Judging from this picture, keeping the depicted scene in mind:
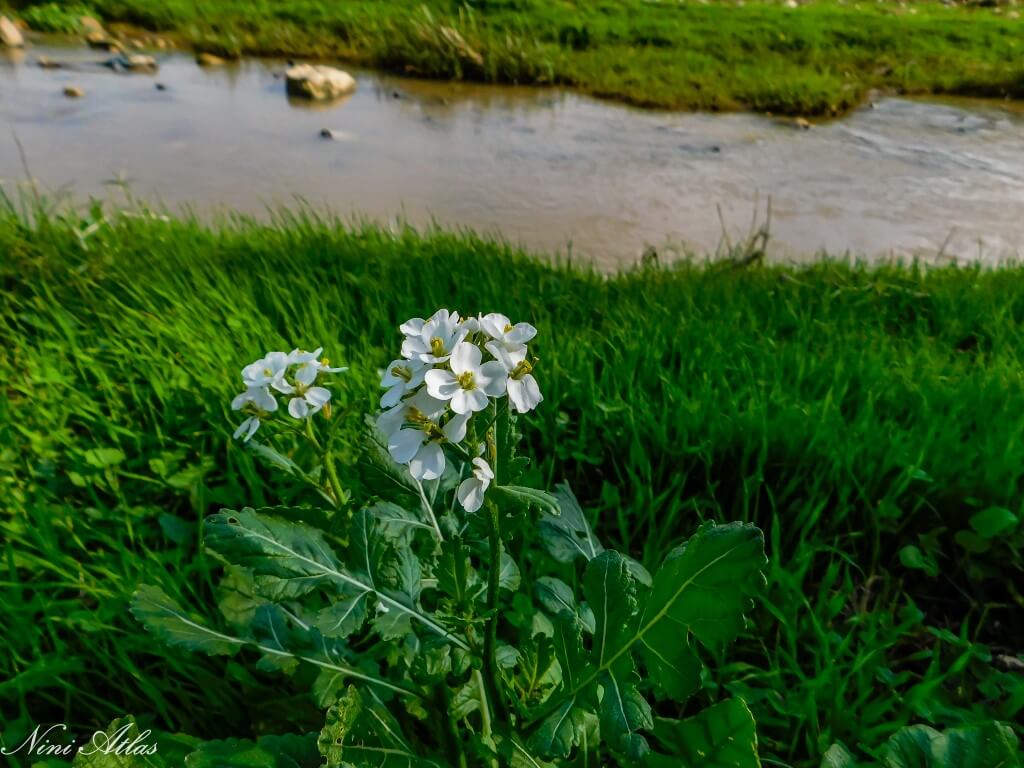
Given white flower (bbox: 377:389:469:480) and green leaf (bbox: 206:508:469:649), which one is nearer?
white flower (bbox: 377:389:469:480)

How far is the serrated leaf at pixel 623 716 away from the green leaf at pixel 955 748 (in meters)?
0.37

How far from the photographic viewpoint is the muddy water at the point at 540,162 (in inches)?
152

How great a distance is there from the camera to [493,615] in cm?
97

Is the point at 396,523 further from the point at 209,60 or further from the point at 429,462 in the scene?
the point at 209,60

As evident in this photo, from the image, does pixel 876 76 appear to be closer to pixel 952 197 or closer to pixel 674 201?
pixel 952 197

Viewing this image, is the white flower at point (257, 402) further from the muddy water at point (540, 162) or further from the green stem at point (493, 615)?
the muddy water at point (540, 162)

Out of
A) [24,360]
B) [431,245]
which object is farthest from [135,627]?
[431,245]

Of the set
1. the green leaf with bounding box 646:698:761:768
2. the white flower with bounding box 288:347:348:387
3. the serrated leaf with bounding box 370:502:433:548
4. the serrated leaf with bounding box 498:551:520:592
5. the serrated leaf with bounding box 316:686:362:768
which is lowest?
the green leaf with bounding box 646:698:761:768

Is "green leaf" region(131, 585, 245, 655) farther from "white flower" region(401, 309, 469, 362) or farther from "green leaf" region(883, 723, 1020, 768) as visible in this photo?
"green leaf" region(883, 723, 1020, 768)

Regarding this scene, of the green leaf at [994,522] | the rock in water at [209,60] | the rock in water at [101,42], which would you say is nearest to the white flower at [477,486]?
the green leaf at [994,522]

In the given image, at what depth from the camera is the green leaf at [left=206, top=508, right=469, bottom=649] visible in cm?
→ 105

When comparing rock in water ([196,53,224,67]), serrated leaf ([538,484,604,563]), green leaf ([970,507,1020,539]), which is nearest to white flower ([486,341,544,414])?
serrated leaf ([538,484,604,563])

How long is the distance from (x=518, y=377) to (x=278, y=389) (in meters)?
0.49

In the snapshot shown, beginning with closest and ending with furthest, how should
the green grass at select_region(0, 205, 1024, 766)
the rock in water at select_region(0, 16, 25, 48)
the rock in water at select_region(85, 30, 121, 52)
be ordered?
1. the green grass at select_region(0, 205, 1024, 766)
2. the rock in water at select_region(0, 16, 25, 48)
3. the rock in water at select_region(85, 30, 121, 52)
